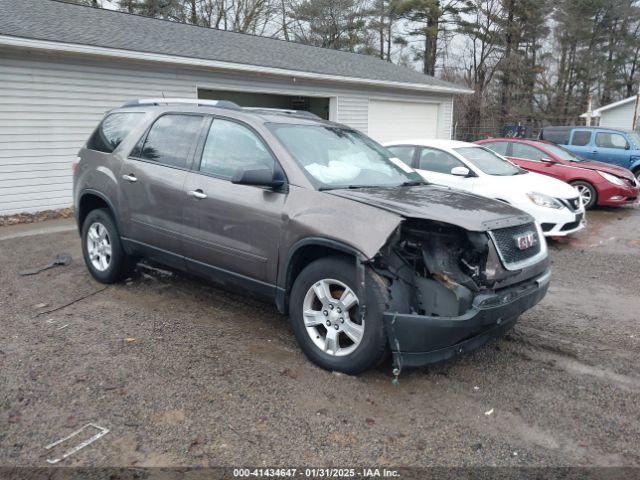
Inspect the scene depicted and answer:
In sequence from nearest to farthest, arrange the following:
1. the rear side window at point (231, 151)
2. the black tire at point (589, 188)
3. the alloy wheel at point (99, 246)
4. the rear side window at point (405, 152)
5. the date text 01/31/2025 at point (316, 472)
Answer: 1. the date text 01/31/2025 at point (316, 472)
2. the rear side window at point (231, 151)
3. the alloy wheel at point (99, 246)
4. the rear side window at point (405, 152)
5. the black tire at point (589, 188)

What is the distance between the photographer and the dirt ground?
2.84 m

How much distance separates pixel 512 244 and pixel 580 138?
13.2 metres

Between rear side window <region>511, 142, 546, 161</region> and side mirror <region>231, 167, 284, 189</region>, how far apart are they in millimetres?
8973

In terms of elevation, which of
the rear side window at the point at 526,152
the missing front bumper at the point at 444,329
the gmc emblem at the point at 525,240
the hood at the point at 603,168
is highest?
the rear side window at the point at 526,152

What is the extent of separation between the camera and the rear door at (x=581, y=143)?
48.2ft

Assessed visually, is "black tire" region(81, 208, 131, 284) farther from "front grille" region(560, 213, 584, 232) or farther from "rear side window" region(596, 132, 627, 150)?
"rear side window" region(596, 132, 627, 150)

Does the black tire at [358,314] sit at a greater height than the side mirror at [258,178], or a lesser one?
lesser

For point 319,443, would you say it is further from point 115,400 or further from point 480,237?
point 480,237

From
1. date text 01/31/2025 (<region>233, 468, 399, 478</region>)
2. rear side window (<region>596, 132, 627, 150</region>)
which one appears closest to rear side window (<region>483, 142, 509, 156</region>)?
rear side window (<region>596, 132, 627, 150</region>)

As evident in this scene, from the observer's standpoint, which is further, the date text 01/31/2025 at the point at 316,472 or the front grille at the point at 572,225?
the front grille at the point at 572,225

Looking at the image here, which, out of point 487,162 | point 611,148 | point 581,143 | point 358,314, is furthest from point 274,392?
point 611,148

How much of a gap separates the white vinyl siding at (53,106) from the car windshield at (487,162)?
6530 mm

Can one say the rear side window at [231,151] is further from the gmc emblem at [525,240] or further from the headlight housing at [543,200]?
the headlight housing at [543,200]

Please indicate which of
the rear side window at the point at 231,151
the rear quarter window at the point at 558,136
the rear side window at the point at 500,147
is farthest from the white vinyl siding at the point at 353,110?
the rear side window at the point at 231,151
